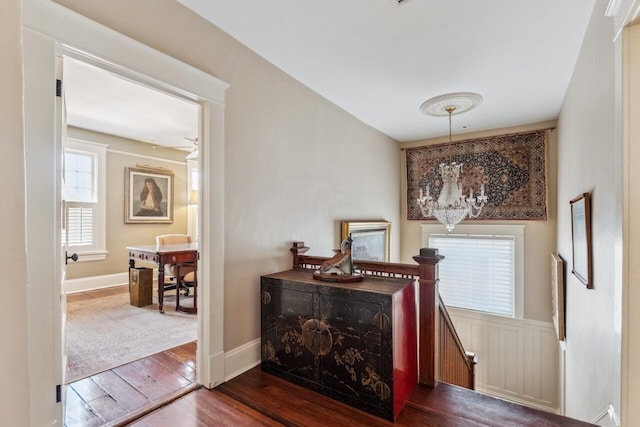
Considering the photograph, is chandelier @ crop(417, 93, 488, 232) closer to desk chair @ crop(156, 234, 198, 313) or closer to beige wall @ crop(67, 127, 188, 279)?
desk chair @ crop(156, 234, 198, 313)

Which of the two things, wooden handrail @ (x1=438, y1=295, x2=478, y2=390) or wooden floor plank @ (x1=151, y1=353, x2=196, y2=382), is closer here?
wooden floor plank @ (x1=151, y1=353, x2=196, y2=382)

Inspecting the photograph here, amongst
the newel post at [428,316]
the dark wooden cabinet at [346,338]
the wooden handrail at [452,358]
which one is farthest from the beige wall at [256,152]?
the wooden handrail at [452,358]

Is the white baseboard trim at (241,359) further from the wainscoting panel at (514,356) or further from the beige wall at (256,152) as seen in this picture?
the wainscoting panel at (514,356)

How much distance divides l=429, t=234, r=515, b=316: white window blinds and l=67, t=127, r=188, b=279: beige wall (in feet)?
17.2

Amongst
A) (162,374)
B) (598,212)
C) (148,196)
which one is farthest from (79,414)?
(148,196)

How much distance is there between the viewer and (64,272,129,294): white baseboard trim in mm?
4633

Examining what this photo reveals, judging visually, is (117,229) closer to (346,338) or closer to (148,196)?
(148,196)

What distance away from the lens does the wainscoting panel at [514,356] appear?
13.5 ft

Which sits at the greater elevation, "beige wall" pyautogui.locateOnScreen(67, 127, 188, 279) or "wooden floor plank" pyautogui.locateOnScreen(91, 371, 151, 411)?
"beige wall" pyautogui.locateOnScreen(67, 127, 188, 279)

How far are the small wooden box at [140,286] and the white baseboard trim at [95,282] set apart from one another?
1347mm

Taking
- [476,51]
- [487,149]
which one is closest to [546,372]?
[487,149]

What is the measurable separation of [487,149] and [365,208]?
215cm

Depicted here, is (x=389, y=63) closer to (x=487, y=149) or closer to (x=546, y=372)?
(x=487, y=149)

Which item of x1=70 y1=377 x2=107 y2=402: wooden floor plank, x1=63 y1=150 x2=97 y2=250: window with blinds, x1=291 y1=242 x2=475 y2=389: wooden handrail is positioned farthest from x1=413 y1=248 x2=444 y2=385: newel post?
x1=63 y1=150 x2=97 y2=250: window with blinds
